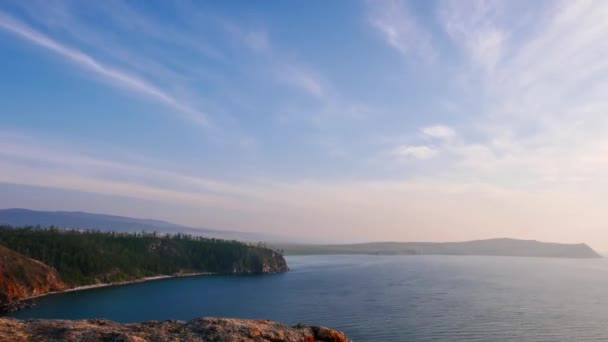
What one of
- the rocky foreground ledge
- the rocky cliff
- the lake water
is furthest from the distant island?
the rocky foreground ledge

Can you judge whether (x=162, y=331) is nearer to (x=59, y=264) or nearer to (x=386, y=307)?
(x=386, y=307)

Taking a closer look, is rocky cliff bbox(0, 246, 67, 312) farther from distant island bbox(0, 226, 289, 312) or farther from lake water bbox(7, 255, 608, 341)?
lake water bbox(7, 255, 608, 341)

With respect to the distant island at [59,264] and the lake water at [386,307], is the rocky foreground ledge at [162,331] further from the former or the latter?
the distant island at [59,264]

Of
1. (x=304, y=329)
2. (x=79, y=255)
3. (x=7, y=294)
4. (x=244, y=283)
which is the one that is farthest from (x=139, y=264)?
(x=304, y=329)

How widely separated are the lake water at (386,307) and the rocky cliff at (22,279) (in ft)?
24.6

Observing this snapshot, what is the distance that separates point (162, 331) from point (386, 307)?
89944mm

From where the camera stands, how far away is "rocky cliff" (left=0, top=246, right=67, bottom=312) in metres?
112

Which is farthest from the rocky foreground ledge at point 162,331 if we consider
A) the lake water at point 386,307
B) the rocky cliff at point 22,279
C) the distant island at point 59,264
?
the rocky cliff at point 22,279

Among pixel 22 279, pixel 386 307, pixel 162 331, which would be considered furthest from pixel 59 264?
pixel 162 331

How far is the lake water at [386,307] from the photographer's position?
80.1 metres

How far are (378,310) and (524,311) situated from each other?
3523 cm

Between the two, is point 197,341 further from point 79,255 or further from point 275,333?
point 79,255

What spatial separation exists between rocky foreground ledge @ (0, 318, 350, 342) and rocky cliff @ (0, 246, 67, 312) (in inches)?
4076

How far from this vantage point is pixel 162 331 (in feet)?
75.0
